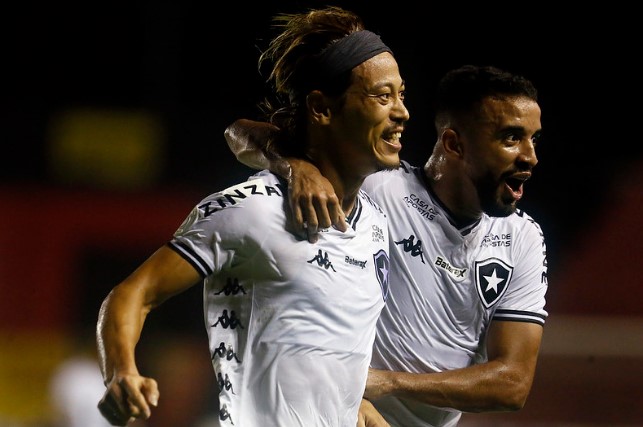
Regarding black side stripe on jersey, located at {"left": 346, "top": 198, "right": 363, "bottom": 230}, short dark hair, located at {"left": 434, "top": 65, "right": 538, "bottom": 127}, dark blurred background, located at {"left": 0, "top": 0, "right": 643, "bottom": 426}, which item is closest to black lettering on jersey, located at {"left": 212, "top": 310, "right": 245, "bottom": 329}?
black side stripe on jersey, located at {"left": 346, "top": 198, "right": 363, "bottom": 230}

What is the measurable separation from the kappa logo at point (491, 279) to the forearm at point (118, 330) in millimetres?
1622

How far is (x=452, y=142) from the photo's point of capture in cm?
428

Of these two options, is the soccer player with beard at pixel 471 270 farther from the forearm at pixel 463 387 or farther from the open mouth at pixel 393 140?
the open mouth at pixel 393 140

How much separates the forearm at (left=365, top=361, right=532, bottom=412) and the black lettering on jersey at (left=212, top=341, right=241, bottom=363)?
0.86 metres

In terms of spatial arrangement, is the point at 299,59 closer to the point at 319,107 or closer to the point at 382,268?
the point at 319,107

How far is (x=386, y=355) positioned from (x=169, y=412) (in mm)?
4695

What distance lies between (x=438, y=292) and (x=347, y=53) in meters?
1.13

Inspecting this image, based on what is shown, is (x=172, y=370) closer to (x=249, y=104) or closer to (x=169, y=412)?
(x=169, y=412)

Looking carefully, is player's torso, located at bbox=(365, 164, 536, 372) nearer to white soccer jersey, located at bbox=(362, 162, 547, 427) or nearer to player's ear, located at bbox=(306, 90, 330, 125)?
white soccer jersey, located at bbox=(362, 162, 547, 427)

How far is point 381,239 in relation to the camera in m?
3.53

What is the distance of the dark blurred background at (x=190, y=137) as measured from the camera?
9148mm

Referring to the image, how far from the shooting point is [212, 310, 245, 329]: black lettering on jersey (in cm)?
311

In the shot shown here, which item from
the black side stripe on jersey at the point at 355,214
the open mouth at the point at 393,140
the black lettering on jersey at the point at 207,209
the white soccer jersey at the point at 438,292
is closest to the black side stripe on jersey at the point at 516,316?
the white soccer jersey at the point at 438,292
